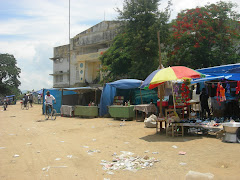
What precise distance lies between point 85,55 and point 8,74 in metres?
19.7

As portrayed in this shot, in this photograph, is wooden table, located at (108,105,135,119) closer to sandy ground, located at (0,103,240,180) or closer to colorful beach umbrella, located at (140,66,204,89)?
sandy ground, located at (0,103,240,180)

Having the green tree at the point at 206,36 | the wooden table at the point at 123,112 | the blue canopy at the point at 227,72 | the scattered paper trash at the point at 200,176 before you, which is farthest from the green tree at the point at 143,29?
the scattered paper trash at the point at 200,176

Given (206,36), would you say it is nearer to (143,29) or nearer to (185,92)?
(143,29)

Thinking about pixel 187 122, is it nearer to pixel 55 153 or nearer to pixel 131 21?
pixel 55 153

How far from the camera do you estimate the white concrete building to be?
3180cm

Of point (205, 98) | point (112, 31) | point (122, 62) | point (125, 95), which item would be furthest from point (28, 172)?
point (112, 31)

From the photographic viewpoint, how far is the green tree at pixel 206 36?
1681 centimetres

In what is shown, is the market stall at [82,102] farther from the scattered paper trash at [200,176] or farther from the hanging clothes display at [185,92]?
the scattered paper trash at [200,176]

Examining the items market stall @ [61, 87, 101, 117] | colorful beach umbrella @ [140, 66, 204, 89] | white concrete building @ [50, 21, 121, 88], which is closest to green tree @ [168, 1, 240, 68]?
market stall @ [61, 87, 101, 117]

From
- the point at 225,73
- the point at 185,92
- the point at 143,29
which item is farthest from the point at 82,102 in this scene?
the point at 225,73

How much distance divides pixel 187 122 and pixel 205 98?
3.28 meters

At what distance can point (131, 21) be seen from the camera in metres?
17.2

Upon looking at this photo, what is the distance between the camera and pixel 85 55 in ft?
107

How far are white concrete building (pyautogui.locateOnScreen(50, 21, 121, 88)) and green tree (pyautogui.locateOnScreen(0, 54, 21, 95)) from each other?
8952 millimetres
